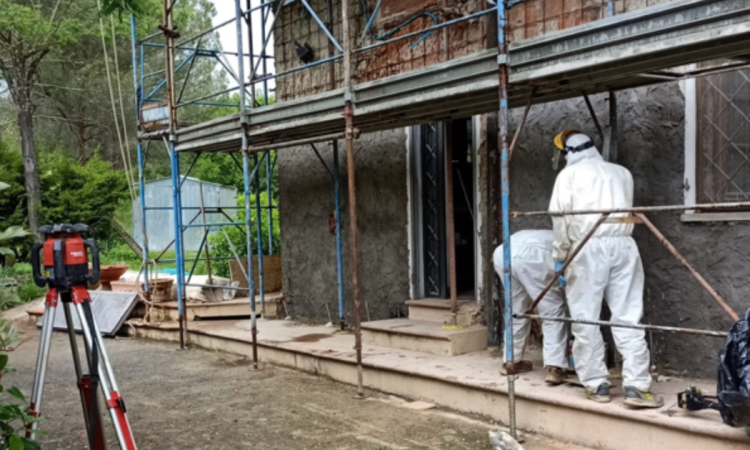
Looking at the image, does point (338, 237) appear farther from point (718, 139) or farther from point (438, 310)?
point (718, 139)

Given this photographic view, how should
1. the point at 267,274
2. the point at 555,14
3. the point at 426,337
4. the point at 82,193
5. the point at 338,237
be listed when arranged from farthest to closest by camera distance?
1. the point at 82,193
2. the point at 267,274
3. the point at 338,237
4. the point at 426,337
5. the point at 555,14

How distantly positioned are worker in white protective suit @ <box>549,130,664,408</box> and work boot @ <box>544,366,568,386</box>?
1.15 feet

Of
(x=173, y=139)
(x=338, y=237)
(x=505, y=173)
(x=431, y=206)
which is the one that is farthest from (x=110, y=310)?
(x=505, y=173)

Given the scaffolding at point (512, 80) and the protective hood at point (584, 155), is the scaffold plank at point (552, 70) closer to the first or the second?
the scaffolding at point (512, 80)

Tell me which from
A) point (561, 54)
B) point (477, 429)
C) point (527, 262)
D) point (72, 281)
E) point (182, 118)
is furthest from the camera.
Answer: point (182, 118)

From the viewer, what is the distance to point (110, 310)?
1019 centimetres

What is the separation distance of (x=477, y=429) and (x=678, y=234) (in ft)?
6.83

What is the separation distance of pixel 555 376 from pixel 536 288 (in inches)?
27.0

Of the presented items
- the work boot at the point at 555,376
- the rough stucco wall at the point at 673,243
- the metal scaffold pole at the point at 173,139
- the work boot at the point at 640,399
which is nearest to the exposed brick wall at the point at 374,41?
the metal scaffold pole at the point at 173,139

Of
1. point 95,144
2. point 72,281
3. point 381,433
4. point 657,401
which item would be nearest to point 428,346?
point 381,433

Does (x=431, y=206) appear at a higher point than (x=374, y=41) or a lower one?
lower

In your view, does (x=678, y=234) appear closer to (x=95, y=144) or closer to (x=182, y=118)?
(x=182, y=118)

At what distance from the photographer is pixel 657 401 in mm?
4258

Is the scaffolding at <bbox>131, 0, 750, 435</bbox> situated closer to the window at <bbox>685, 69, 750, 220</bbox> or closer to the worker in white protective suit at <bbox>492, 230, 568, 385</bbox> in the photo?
the window at <bbox>685, 69, 750, 220</bbox>
